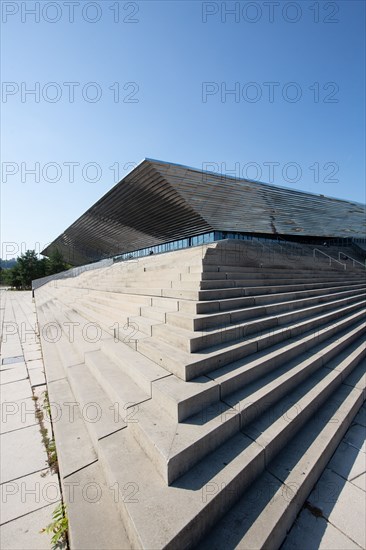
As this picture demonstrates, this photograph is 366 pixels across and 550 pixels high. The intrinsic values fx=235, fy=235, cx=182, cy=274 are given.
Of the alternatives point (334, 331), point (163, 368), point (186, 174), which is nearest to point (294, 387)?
point (163, 368)

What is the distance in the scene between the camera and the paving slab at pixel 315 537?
78.4 inches

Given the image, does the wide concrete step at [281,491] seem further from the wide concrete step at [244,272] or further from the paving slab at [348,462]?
the wide concrete step at [244,272]

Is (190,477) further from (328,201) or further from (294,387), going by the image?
(328,201)

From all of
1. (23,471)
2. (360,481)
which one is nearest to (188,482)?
(360,481)

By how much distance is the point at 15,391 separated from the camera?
472cm

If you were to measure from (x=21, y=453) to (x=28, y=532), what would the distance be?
3.86 ft

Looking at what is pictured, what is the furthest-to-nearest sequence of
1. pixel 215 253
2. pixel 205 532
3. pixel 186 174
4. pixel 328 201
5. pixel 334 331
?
pixel 328 201, pixel 186 174, pixel 215 253, pixel 334 331, pixel 205 532

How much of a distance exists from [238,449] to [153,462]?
85 centimetres

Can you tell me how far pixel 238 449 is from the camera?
237cm

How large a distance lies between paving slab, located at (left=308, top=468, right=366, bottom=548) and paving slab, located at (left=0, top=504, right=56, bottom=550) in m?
2.56

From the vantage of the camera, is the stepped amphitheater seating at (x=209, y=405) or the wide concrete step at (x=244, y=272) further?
the wide concrete step at (x=244, y=272)

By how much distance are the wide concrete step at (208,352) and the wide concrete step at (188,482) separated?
2.69 feet

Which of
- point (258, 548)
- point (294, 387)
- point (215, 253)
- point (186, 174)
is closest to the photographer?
point (258, 548)

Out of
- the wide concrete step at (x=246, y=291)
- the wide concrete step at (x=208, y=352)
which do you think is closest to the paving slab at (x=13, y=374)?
the wide concrete step at (x=208, y=352)
